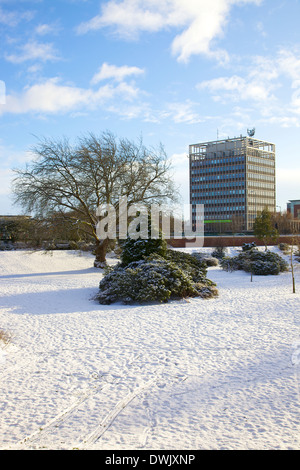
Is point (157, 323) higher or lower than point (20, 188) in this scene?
lower

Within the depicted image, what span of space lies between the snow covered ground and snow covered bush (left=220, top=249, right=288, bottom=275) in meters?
11.3

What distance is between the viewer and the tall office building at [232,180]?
12388cm

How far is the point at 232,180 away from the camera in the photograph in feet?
411

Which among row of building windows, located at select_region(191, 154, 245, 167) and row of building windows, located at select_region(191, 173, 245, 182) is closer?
row of building windows, located at select_region(191, 154, 245, 167)

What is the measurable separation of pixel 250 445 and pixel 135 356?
12.0 ft

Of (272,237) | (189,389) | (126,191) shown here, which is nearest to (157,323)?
(189,389)

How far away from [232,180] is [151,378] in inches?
4861

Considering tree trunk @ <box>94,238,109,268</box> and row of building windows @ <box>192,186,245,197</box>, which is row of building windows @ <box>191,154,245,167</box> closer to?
row of building windows @ <box>192,186,245,197</box>

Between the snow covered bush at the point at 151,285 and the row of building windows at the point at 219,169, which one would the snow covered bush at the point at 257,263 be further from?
the row of building windows at the point at 219,169

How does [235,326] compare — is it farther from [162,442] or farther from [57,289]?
[57,289]

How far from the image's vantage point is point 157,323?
10578 mm

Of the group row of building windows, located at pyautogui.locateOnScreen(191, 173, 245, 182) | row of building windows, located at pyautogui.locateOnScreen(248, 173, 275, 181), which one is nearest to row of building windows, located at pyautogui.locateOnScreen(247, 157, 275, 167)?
row of building windows, located at pyautogui.locateOnScreen(248, 173, 275, 181)

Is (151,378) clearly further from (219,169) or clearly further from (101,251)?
(219,169)

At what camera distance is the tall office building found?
12388cm
